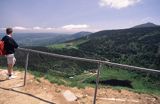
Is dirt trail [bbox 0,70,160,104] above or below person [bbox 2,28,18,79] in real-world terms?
Result: below

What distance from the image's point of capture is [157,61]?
159625 millimetres

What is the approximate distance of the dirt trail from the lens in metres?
8.21

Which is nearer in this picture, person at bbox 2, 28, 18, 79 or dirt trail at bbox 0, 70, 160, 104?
dirt trail at bbox 0, 70, 160, 104

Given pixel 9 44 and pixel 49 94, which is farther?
pixel 9 44

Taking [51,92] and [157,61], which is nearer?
[51,92]

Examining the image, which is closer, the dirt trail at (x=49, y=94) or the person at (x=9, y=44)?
the dirt trail at (x=49, y=94)

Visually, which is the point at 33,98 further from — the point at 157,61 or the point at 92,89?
the point at 157,61

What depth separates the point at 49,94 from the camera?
348 inches

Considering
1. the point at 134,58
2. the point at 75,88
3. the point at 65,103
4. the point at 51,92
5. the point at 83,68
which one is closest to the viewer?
the point at 65,103

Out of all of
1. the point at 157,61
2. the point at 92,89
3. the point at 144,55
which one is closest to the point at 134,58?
the point at 144,55

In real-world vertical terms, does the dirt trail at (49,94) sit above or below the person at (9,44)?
below

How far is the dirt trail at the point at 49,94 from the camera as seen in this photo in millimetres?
8211

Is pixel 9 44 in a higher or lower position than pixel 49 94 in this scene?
higher

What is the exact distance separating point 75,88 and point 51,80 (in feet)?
4.09
